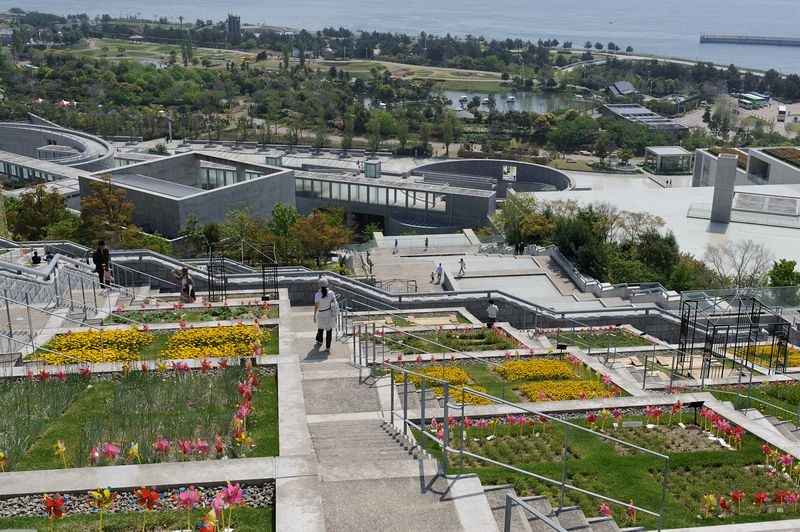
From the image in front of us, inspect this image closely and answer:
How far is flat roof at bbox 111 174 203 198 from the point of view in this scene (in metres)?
42.2

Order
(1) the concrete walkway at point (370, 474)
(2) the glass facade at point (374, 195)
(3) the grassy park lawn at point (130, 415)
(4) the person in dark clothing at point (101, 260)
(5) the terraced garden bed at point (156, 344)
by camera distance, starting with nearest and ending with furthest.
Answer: (1) the concrete walkway at point (370, 474), (3) the grassy park lawn at point (130, 415), (5) the terraced garden bed at point (156, 344), (4) the person in dark clothing at point (101, 260), (2) the glass facade at point (374, 195)

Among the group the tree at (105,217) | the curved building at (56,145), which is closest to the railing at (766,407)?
the tree at (105,217)

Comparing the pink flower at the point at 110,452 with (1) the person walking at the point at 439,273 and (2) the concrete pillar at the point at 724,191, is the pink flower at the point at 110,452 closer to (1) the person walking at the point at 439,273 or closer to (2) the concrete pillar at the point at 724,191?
(1) the person walking at the point at 439,273

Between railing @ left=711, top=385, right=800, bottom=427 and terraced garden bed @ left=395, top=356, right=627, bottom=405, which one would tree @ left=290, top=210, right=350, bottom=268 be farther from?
railing @ left=711, top=385, right=800, bottom=427

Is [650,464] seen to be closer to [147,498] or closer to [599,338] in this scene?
[147,498]

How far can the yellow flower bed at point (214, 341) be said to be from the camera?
1520 centimetres

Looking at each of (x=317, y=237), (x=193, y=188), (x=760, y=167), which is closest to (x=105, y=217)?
(x=317, y=237)

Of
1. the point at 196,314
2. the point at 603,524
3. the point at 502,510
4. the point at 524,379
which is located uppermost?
the point at 502,510

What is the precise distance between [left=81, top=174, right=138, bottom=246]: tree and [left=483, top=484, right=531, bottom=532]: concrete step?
26.5 m

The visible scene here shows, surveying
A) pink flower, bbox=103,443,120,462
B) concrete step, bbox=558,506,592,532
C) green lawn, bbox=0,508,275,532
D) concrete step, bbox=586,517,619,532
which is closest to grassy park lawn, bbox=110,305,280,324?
pink flower, bbox=103,443,120,462

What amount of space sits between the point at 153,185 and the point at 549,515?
38127mm

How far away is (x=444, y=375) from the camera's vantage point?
50.0 ft

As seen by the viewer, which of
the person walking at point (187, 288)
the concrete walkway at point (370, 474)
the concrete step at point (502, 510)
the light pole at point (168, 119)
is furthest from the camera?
the light pole at point (168, 119)

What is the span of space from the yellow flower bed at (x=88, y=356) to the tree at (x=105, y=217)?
61.6 feet
